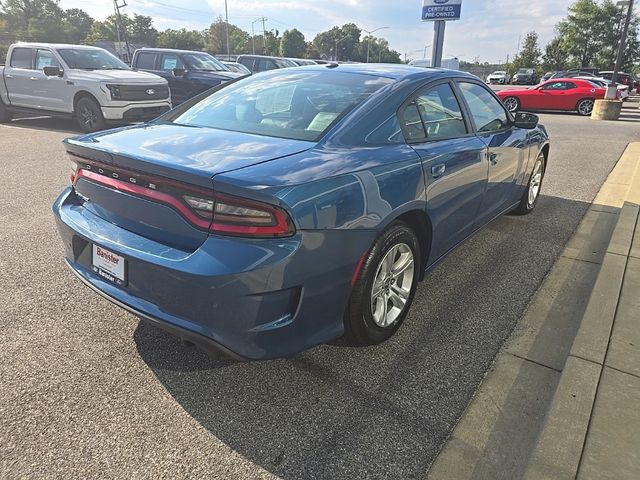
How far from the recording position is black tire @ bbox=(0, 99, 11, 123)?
11742mm

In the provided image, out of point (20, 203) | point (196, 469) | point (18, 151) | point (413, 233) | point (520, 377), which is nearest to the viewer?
point (196, 469)

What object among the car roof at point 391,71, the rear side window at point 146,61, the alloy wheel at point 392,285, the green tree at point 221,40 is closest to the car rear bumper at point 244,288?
the alloy wheel at point 392,285

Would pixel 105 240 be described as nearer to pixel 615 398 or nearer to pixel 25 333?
pixel 25 333

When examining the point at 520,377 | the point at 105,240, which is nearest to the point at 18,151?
the point at 105,240

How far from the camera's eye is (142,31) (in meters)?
104

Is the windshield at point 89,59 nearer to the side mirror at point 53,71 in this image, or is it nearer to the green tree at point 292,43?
the side mirror at point 53,71

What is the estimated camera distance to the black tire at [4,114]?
462 inches

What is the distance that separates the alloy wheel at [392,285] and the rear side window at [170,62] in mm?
12032

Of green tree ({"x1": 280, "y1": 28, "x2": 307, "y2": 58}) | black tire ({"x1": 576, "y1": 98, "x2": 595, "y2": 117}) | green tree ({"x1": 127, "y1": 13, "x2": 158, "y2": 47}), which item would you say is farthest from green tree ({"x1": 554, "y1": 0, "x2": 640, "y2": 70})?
green tree ({"x1": 127, "y1": 13, "x2": 158, "y2": 47})

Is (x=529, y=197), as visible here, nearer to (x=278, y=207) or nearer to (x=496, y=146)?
(x=496, y=146)

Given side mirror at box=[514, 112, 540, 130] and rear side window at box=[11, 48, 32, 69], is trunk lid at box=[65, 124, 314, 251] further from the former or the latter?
rear side window at box=[11, 48, 32, 69]

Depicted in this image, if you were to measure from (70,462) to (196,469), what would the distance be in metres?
0.52

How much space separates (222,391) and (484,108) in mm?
3072

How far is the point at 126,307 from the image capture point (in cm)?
225
